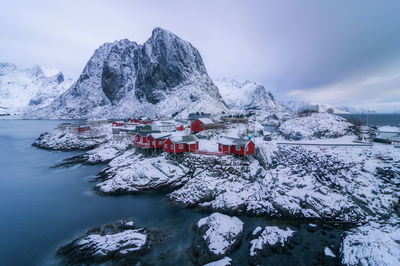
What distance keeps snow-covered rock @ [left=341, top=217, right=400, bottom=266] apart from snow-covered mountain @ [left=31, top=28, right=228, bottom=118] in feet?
343

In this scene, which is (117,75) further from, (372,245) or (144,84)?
(372,245)

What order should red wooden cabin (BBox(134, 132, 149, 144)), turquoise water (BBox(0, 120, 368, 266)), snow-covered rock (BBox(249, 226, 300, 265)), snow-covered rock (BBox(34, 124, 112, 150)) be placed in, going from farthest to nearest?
snow-covered rock (BBox(34, 124, 112, 150)), red wooden cabin (BBox(134, 132, 149, 144)), turquoise water (BBox(0, 120, 368, 266)), snow-covered rock (BBox(249, 226, 300, 265))

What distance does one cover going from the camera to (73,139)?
58.8 m

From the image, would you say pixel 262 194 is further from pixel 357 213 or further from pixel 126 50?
pixel 126 50

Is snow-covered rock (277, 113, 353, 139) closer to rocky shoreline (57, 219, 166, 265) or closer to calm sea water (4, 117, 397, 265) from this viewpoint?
calm sea water (4, 117, 397, 265)

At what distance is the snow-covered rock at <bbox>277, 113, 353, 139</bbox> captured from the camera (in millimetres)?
42531

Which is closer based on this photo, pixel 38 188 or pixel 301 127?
pixel 38 188

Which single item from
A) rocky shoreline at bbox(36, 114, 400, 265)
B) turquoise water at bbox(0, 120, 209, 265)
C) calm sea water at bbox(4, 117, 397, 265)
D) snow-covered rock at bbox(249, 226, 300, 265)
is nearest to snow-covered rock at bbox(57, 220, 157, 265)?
calm sea water at bbox(4, 117, 397, 265)

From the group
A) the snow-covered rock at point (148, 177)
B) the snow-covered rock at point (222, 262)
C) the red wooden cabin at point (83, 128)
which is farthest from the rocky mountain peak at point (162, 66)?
the snow-covered rock at point (222, 262)

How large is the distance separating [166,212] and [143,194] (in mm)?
6720

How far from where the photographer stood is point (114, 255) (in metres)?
15.0


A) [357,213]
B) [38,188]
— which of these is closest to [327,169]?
[357,213]

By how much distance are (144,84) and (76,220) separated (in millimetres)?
149302

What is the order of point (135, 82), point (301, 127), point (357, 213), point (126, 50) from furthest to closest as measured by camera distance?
1. point (126, 50)
2. point (135, 82)
3. point (301, 127)
4. point (357, 213)
